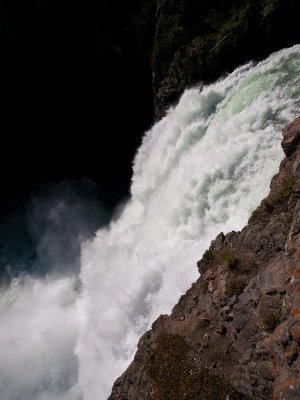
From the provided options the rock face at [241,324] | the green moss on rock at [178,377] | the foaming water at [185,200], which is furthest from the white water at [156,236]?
the green moss on rock at [178,377]

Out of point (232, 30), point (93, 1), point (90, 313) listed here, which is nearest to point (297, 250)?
point (90, 313)

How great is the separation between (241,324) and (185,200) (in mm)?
7303

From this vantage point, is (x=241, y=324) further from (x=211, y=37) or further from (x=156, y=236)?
(x=211, y=37)

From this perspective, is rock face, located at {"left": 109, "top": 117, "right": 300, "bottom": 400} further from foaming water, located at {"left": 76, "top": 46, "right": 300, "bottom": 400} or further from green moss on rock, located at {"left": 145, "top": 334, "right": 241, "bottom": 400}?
foaming water, located at {"left": 76, "top": 46, "right": 300, "bottom": 400}

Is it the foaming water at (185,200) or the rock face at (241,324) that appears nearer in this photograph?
the rock face at (241,324)

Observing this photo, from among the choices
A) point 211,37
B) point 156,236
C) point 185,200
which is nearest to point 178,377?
point 185,200

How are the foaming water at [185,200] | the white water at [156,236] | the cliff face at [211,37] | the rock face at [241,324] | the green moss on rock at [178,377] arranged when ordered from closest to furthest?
1. the rock face at [241,324]
2. the green moss on rock at [178,377]
3. the foaming water at [185,200]
4. the white water at [156,236]
5. the cliff face at [211,37]

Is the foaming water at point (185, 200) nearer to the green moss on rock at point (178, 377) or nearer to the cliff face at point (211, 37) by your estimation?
the cliff face at point (211, 37)

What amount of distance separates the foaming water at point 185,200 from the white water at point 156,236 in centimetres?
5

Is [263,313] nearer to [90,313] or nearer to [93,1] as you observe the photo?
[90,313]

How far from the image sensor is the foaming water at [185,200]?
14242 millimetres

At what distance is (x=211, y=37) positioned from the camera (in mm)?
21484

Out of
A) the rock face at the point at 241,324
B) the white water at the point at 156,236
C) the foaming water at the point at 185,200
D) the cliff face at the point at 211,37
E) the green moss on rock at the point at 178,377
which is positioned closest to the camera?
the rock face at the point at 241,324

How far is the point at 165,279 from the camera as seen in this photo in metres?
15.4
